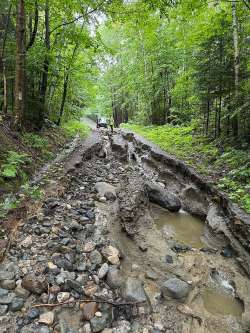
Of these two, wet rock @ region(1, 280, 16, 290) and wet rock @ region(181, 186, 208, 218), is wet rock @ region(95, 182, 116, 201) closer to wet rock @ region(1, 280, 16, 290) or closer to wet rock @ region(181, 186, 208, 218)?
wet rock @ region(181, 186, 208, 218)

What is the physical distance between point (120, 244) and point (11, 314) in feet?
7.28

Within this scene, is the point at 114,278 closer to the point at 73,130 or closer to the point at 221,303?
the point at 221,303

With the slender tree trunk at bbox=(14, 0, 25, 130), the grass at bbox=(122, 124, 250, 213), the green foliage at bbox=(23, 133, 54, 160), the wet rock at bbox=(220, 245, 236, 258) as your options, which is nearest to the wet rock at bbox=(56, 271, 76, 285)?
the wet rock at bbox=(220, 245, 236, 258)

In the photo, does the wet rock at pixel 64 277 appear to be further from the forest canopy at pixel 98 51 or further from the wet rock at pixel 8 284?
the forest canopy at pixel 98 51

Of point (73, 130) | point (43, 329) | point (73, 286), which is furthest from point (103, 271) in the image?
point (73, 130)

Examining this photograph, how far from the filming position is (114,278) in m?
3.62

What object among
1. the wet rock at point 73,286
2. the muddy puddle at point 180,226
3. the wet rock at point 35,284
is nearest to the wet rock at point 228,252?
the muddy puddle at point 180,226

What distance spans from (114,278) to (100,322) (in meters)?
0.76

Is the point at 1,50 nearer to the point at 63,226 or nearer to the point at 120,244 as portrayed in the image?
the point at 63,226

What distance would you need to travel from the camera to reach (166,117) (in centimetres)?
2130

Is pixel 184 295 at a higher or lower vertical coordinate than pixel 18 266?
lower

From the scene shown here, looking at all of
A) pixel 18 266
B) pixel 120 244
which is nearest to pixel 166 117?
pixel 120 244

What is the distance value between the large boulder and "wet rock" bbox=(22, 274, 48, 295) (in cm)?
427

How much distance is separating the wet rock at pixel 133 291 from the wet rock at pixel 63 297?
736 millimetres
